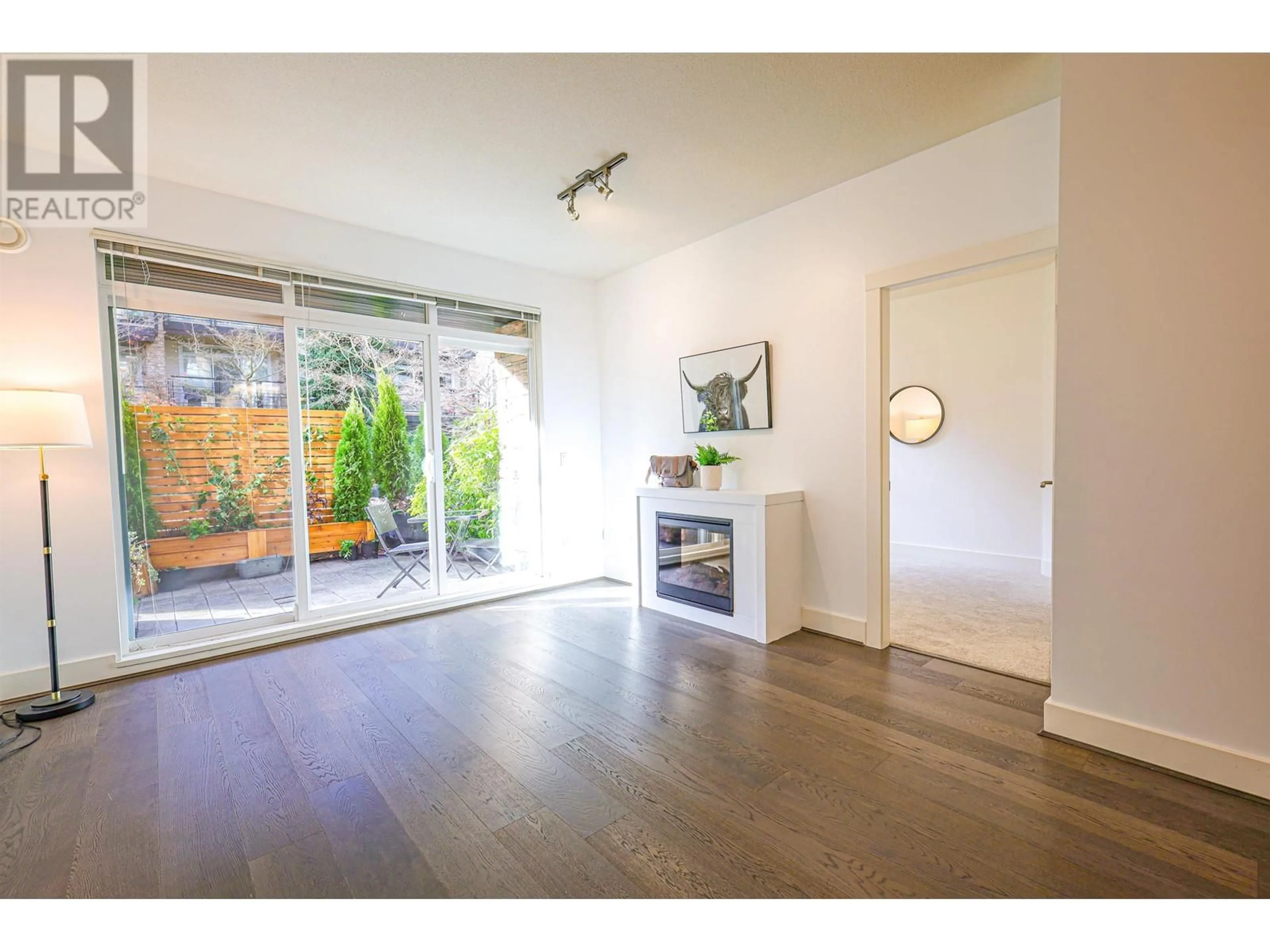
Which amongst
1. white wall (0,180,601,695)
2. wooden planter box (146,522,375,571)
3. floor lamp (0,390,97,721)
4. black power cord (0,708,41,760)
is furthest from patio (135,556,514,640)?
black power cord (0,708,41,760)

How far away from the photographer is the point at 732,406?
385 cm

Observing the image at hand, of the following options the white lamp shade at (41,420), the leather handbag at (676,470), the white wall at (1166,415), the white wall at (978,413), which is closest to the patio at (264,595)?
the white lamp shade at (41,420)

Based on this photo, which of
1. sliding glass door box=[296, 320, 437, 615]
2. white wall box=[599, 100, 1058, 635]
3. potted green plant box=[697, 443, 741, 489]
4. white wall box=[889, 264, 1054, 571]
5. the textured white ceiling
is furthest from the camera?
white wall box=[889, 264, 1054, 571]

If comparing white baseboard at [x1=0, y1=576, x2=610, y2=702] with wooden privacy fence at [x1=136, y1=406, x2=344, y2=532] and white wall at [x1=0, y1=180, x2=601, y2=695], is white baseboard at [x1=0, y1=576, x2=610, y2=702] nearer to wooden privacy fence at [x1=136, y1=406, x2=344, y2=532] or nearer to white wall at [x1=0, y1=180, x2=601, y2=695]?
white wall at [x1=0, y1=180, x2=601, y2=695]

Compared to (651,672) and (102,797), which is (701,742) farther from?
(102,797)

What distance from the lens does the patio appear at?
3.14 m

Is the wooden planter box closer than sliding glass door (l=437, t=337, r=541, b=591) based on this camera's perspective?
Yes

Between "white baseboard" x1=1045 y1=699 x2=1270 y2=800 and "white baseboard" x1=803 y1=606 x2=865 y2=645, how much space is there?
111 centimetres

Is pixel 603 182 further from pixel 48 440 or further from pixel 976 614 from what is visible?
pixel 976 614

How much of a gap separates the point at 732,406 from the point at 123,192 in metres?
3.72

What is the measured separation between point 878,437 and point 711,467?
1104 millimetres

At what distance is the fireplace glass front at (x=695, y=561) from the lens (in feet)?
11.4

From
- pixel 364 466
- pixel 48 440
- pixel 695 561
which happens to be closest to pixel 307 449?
pixel 364 466
